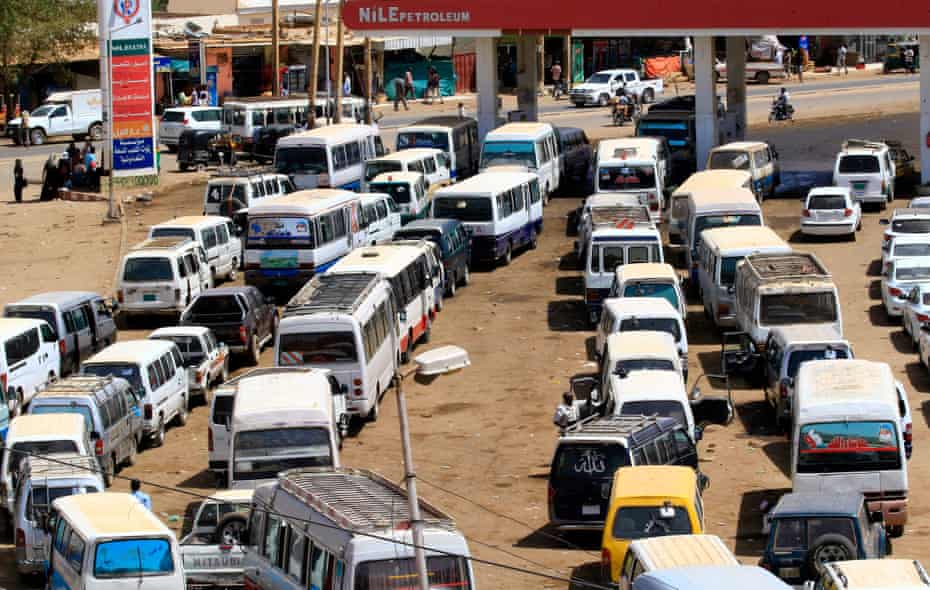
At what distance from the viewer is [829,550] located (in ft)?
63.3

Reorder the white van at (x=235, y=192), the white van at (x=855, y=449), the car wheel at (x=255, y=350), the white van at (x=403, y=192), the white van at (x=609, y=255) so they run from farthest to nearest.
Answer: the white van at (x=403, y=192), the white van at (x=235, y=192), the white van at (x=609, y=255), the car wheel at (x=255, y=350), the white van at (x=855, y=449)

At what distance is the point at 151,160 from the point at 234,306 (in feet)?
58.9

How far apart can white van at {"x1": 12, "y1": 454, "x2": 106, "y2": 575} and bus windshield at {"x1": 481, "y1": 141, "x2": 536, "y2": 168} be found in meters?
25.4

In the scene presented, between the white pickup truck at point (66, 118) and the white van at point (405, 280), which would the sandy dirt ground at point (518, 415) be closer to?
the white van at point (405, 280)

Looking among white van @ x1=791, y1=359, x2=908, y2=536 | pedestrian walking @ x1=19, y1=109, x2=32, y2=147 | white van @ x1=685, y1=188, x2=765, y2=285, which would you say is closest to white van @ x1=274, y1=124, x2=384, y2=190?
white van @ x1=685, y1=188, x2=765, y2=285

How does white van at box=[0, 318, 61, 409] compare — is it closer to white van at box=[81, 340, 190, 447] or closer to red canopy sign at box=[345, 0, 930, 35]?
white van at box=[81, 340, 190, 447]

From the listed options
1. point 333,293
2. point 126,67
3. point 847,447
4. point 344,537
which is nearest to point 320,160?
point 126,67

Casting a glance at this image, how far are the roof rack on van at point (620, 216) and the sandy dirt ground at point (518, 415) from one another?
1812mm

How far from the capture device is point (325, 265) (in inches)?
1464

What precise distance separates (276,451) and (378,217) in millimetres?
17758

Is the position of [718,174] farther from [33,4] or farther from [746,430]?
[33,4]

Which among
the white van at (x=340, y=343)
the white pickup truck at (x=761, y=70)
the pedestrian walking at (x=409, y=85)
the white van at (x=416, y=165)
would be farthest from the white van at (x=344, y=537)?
→ the white pickup truck at (x=761, y=70)

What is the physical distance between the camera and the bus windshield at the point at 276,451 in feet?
79.1

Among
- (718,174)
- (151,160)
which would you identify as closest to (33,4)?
(151,160)
